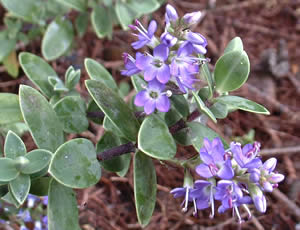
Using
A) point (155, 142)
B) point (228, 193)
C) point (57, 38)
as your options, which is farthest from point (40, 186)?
point (57, 38)

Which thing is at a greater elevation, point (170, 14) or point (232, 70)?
point (170, 14)

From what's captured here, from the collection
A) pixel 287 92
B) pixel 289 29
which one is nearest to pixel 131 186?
pixel 287 92

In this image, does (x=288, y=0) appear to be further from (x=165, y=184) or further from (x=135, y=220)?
(x=135, y=220)

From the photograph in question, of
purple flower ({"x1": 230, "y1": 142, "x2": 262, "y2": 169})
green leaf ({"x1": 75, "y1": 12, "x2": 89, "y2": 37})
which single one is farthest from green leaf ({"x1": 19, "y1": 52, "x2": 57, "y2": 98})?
purple flower ({"x1": 230, "y1": 142, "x2": 262, "y2": 169})

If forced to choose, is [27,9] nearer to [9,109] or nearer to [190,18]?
[9,109]

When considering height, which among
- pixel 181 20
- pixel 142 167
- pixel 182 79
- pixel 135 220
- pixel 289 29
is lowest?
pixel 135 220

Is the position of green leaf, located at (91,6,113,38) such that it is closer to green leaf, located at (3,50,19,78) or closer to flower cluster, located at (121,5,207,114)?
green leaf, located at (3,50,19,78)

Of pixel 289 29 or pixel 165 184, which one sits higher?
pixel 289 29
